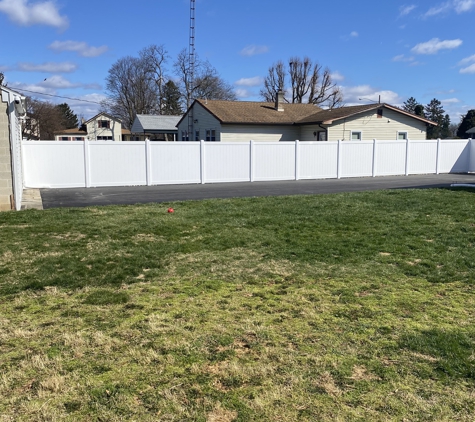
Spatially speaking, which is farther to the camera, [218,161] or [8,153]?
[218,161]

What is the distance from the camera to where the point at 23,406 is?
2816 millimetres

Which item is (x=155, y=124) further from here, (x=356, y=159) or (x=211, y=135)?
(x=356, y=159)

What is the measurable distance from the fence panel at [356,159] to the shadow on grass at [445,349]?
19.2 metres

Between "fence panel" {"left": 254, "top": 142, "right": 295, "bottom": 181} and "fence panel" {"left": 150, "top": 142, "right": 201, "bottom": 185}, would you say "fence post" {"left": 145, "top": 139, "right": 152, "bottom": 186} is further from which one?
"fence panel" {"left": 254, "top": 142, "right": 295, "bottom": 181}

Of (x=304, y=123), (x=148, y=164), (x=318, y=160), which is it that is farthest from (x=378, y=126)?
(x=148, y=164)

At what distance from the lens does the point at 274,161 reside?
20797 mm

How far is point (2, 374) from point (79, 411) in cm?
84

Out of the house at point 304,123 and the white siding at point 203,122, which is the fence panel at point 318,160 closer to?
the house at point 304,123

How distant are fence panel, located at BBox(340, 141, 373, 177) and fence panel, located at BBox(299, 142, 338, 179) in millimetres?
495

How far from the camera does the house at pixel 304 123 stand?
91.2ft

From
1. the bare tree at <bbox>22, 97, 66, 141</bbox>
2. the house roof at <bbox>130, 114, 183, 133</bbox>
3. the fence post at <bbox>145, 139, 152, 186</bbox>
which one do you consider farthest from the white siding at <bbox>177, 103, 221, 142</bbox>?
the bare tree at <bbox>22, 97, 66, 141</bbox>

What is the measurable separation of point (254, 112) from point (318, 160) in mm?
9821

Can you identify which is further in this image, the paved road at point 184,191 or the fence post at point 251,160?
the fence post at point 251,160

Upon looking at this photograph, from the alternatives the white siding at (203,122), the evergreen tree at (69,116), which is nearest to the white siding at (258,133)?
the white siding at (203,122)
